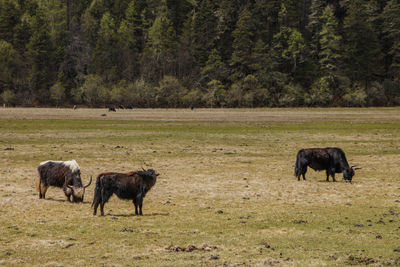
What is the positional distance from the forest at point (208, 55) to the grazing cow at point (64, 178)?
375 ft

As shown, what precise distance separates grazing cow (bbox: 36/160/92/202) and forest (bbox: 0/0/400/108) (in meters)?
114

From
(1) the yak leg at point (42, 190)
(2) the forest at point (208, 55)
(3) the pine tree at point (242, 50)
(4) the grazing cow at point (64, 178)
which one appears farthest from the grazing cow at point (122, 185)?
(3) the pine tree at point (242, 50)

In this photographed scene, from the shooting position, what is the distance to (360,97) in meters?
125

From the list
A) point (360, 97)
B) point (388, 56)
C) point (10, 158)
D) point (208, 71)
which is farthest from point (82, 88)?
point (10, 158)

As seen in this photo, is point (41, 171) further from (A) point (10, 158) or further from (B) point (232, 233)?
(A) point (10, 158)

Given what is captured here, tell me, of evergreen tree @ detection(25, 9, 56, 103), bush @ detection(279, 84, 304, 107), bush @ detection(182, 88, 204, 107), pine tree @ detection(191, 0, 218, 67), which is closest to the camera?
bush @ detection(279, 84, 304, 107)

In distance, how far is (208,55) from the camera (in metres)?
152

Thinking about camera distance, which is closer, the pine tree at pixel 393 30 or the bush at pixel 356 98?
the bush at pixel 356 98

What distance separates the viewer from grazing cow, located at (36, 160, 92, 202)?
1600 centimetres

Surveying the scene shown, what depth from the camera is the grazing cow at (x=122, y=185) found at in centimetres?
1368

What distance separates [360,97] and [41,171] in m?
122

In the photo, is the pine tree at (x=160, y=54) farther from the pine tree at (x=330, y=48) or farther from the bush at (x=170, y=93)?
the pine tree at (x=330, y=48)

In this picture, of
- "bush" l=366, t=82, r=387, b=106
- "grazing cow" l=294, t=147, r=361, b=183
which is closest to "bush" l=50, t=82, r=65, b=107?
"bush" l=366, t=82, r=387, b=106

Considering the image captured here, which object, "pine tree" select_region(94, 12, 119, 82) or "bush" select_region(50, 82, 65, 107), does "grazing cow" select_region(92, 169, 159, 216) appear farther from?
"pine tree" select_region(94, 12, 119, 82)
